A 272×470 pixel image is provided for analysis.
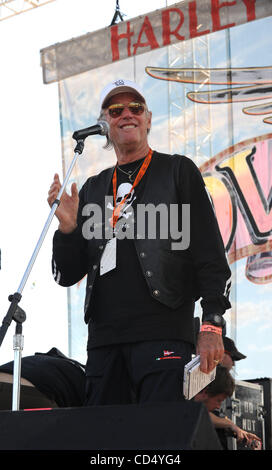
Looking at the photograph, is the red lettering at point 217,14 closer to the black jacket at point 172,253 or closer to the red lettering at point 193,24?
the red lettering at point 193,24

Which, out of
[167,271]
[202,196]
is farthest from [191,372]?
[202,196]

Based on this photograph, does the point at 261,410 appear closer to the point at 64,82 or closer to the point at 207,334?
the point at 207,334

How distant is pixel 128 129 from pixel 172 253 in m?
0.49

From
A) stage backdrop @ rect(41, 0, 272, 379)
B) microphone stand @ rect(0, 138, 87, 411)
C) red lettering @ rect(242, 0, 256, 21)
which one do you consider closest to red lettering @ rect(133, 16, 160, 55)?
stage backdrop @ rect(41, 0, 272, 379)

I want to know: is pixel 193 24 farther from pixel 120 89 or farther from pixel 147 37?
pixel 120 89

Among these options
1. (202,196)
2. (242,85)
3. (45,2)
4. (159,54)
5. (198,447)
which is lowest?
(198,447)

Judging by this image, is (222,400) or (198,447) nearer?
Result: (198,447)

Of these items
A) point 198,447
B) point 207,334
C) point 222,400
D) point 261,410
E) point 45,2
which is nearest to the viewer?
point 198,447

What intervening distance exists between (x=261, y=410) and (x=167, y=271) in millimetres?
2737

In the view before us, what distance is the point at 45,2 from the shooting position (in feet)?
25.6

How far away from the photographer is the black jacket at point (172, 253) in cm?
227

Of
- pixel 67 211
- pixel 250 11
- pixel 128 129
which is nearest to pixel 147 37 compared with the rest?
pixel 250 11

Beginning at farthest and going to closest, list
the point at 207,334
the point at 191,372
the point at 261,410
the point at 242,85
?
the point at 242,85 < the point at 261,410 < the point at 207,334 < the point at 191,372

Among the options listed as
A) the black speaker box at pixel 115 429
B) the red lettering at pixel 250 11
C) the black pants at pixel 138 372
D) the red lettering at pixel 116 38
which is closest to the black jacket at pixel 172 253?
the black pants at pixel 138 372
